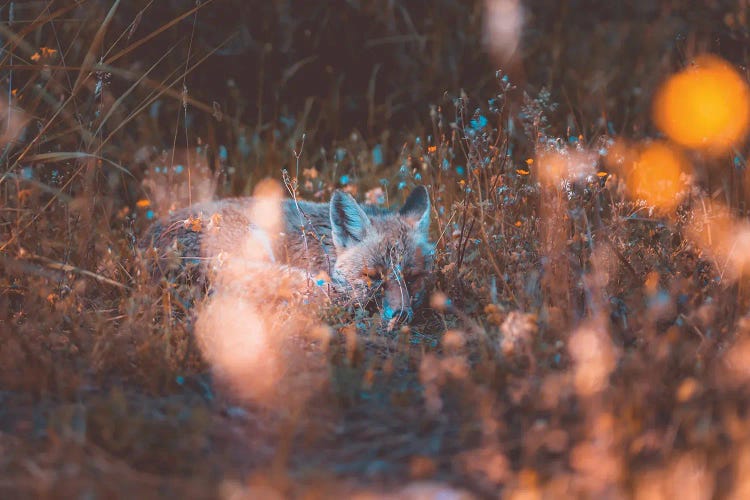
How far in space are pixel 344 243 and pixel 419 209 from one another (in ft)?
1.91

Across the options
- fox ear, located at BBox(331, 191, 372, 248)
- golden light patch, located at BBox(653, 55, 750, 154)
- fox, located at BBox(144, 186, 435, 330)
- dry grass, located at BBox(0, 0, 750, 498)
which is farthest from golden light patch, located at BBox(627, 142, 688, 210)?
fox ear, located at BBox(331, 191, 372, 248)

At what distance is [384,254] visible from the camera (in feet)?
14.1

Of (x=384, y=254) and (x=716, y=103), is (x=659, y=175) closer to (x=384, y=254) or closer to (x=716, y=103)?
(x=716, y=103)

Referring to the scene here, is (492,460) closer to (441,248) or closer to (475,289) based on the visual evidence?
(475,289)

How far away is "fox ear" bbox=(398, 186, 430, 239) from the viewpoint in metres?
4.70

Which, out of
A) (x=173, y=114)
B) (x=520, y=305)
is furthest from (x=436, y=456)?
(x=173, y=114)

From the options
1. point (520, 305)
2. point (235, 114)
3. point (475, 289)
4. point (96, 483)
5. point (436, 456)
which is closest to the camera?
point (96, 483)

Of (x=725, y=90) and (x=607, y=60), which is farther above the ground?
(x=607, y=60)

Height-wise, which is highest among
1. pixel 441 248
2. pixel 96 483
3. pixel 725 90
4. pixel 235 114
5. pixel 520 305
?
pixel 235 114

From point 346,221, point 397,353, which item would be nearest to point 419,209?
point 346,221

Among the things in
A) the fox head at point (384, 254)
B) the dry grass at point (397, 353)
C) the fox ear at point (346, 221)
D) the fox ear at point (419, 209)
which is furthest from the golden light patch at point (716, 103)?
the fox ear at point (346, 221)

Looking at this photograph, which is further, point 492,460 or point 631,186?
point 631,186

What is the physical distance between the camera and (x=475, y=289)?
12.5 feet

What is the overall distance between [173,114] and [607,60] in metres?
5.09
